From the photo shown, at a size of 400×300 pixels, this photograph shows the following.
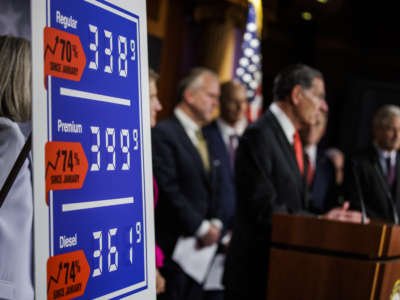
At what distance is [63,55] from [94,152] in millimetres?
264

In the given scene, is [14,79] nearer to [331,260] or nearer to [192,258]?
[331,260]

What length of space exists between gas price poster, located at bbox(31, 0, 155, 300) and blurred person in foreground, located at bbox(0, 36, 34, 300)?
21cm

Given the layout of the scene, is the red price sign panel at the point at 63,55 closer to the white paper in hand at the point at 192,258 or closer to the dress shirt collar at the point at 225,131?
the white paper in hand at the point at 192,258

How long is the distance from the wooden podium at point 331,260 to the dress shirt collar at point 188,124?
4.33 ft

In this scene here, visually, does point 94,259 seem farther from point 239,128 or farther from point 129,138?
point 239,128

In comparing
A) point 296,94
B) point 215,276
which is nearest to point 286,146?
point 296,94

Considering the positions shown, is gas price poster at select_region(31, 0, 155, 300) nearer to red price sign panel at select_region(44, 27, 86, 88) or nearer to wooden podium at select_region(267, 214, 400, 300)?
red price sign panel at select_region(44, 27, 86, 88)

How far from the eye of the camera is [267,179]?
259 cm

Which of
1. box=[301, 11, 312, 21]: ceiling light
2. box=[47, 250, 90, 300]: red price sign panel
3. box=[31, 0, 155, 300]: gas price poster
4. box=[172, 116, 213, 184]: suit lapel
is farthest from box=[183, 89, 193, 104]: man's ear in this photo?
→ box=[47, 250, 90, 300]: red price sign panel

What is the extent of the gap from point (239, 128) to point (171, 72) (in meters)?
1.25

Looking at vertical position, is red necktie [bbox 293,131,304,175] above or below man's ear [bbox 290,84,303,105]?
below

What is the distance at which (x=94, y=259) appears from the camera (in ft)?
4.69

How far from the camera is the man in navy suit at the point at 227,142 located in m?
3.75

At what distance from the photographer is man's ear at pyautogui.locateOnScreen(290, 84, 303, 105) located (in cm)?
283
